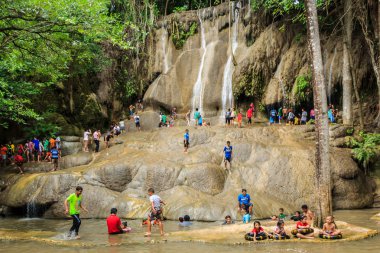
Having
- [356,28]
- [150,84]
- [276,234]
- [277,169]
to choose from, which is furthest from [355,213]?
[150,84]

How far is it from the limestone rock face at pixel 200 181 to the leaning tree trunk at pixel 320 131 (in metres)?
5.55

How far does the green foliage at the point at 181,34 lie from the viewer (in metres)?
34.3

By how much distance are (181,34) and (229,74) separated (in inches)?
258

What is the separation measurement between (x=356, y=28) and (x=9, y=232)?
74.2 feet

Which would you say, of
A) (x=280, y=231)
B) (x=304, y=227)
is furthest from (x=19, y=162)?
(x=304, y=227)

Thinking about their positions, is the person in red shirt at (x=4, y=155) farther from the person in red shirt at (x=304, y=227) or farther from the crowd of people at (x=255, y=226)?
the person in red shirt at (x=304, y=227)

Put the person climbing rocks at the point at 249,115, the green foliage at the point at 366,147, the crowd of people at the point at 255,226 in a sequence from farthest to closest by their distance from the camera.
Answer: the person climbing rocks at the point at 249,115, the green foliage at the point at 366,147, the crowd of people at the point at 255,226

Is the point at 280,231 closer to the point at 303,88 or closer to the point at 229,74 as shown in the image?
the point at 303,88

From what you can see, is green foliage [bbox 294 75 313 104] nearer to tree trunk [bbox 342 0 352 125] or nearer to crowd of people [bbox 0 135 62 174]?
tree trunk [bbox 342 0 352 125]

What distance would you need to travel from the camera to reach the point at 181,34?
34.5m

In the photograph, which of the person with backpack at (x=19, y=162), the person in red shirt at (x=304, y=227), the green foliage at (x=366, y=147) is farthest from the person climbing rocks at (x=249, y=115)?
the person in red shirt at (x=304, y=227)

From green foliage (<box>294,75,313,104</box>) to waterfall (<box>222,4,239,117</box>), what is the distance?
519cm

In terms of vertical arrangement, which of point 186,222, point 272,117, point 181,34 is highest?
point 181,34

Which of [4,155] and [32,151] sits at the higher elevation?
[32,151]
